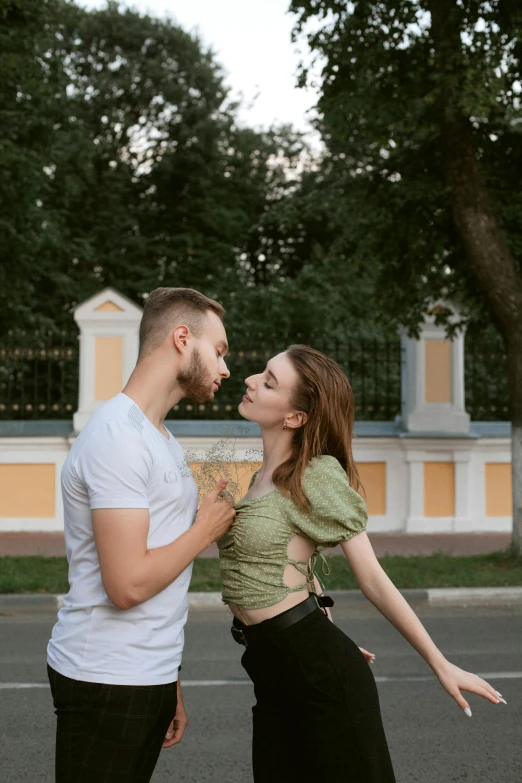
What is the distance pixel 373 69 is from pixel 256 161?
21.1 metres

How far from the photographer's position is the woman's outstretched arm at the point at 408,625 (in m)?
2.18

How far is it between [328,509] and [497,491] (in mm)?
11844

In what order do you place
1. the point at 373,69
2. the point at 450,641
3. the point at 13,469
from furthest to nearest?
the point at 13,469 < the point at 373,69 < the point at 450,641

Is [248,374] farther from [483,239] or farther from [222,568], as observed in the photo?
[222,568]

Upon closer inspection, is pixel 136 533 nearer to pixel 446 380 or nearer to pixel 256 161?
pixel 446 380

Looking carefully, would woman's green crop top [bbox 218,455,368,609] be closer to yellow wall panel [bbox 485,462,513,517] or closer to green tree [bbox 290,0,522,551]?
green tree [bbox 290,0,522,551]

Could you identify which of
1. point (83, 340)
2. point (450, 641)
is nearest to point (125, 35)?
Result: point (83, 340)

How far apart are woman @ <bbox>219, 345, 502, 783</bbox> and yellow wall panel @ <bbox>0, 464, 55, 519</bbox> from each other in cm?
1102

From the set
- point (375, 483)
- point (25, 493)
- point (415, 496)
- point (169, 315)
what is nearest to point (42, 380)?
point (25, 493)

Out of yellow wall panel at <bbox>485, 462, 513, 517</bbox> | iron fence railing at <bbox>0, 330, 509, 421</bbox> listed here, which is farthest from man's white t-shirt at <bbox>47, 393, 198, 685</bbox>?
yellow wall panel at <bbox>485, 462, 513, 517</bbox>

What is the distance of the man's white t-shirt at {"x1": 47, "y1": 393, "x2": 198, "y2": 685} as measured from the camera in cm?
186

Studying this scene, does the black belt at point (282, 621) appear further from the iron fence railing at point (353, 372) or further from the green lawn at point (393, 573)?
the iron fence railing at point (353, 372)

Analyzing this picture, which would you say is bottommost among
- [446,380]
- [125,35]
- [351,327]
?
[446,380]

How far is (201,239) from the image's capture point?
28.0 metres
